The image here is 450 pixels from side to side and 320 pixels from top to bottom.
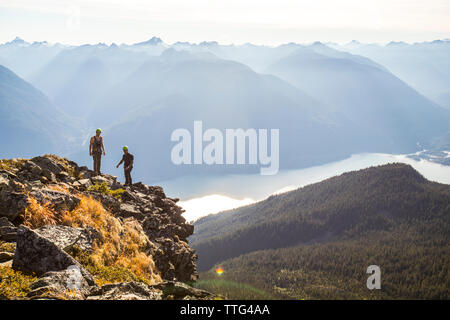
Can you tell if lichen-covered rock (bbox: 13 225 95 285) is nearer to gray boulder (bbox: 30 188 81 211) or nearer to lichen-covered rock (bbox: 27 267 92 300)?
lichen-covered rock (bbox: 27 267 92 300)

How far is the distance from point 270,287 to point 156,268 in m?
141

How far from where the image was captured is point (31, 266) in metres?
13.0

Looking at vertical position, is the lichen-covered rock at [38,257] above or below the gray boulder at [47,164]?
below

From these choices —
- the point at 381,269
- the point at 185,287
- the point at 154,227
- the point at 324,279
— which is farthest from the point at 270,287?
the point at 185,287

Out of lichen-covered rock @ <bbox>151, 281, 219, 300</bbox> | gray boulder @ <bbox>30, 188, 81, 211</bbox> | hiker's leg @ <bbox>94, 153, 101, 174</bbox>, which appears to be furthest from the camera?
hiker's leg @ <bbox>94, 153, 101, 174</bbox>

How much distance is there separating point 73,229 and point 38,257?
3878 mm

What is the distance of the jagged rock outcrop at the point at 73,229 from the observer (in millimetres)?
12312

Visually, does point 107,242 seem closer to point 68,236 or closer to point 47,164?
point 68,236

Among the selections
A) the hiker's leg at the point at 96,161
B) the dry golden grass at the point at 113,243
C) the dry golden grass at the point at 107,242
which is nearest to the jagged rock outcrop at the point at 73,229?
the dry golden grass at the point at 107,242

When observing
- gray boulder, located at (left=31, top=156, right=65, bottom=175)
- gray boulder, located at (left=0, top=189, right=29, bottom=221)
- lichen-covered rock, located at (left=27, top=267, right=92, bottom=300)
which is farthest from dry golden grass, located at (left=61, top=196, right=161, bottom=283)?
gray boulder, located at (left=31, top=156, right=65, bottom=175)

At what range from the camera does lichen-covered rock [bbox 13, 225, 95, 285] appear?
13.0 meters

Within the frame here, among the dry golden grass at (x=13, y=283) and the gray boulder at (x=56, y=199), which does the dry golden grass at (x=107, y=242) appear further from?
the dry golden grass at (x=13, y=283)

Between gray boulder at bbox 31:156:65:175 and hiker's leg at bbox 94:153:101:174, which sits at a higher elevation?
hiker's leg at bbox 94:153:101:174
